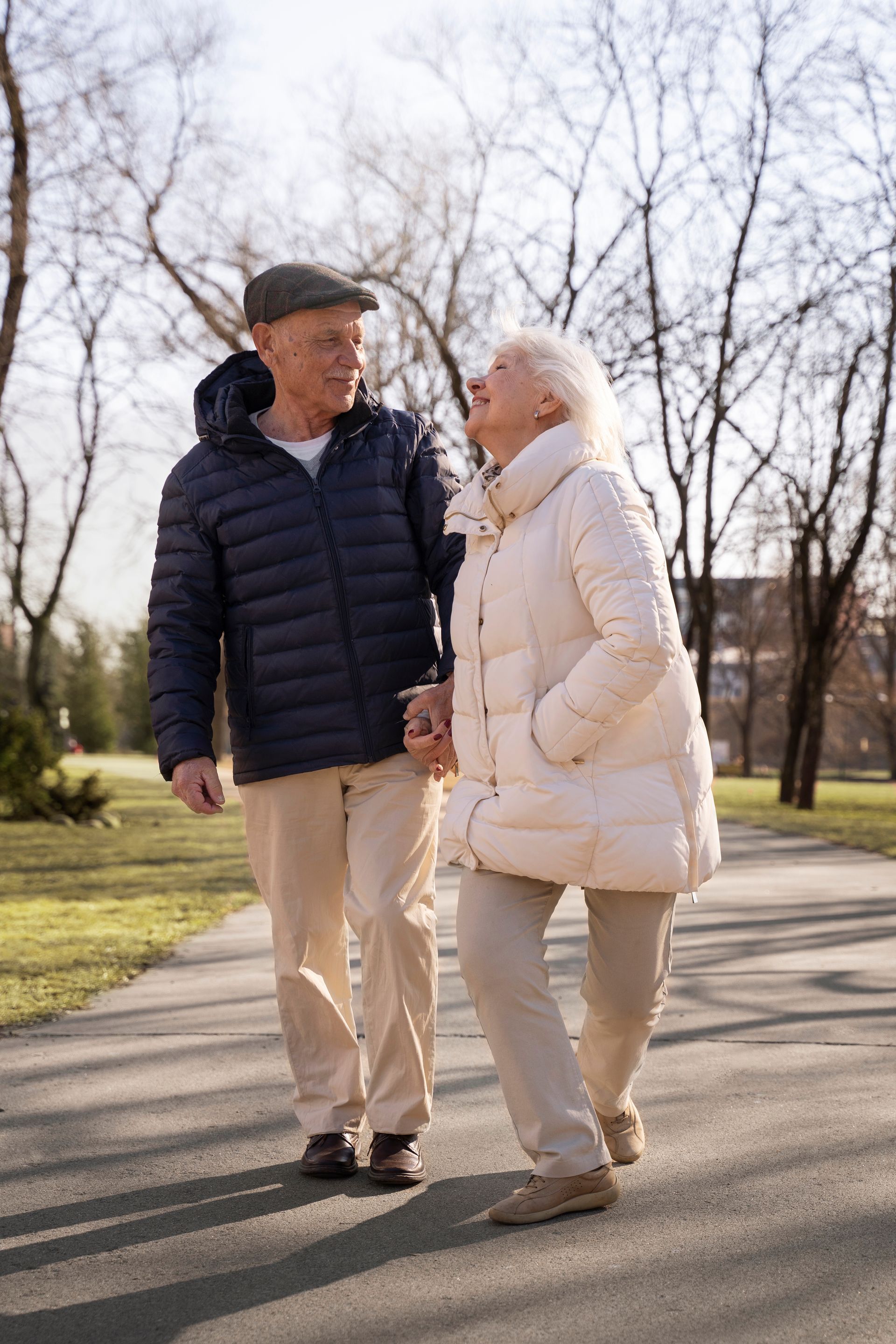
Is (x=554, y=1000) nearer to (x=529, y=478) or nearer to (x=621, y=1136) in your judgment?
(x=621, y=1136)

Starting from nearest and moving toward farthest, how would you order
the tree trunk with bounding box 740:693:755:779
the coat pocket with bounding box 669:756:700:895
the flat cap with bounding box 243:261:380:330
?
the coat pocket with bounding box 669:756:700:895 < the flat cap with bounding box 243:261:380:330 < the tree trunk with bounding box 740:693:755:779

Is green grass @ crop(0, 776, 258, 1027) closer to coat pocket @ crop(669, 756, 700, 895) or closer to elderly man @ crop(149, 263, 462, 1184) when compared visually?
elderly man @ crop(149, 263, 462, 1184)

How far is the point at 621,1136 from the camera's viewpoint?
340cm

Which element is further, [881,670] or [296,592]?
[881,670]

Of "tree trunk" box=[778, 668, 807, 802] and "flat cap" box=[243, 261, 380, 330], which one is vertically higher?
"flat cap" box=[243, 261, 380, 330]

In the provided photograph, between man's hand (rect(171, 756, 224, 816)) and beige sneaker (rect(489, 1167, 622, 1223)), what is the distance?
1.22 meters

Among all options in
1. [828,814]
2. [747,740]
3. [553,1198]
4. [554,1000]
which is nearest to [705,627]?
[828,814]

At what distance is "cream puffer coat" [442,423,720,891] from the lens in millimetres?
2992

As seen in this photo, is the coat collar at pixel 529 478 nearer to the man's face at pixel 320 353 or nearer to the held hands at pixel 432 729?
the held hands at pixel 432 729

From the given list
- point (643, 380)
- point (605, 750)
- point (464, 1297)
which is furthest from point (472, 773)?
point (643, 380)

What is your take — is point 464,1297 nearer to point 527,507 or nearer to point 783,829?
point 527,507

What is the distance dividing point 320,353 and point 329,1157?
6.87ft

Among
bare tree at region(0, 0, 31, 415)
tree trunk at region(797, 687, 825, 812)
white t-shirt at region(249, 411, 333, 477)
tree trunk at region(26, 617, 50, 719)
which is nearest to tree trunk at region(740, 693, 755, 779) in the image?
tree trunk at region(797, 687, 825, 812)

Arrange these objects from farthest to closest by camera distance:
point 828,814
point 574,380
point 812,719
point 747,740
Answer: point 747,740 → point 812,719 → point 828,814 → point 574,380
